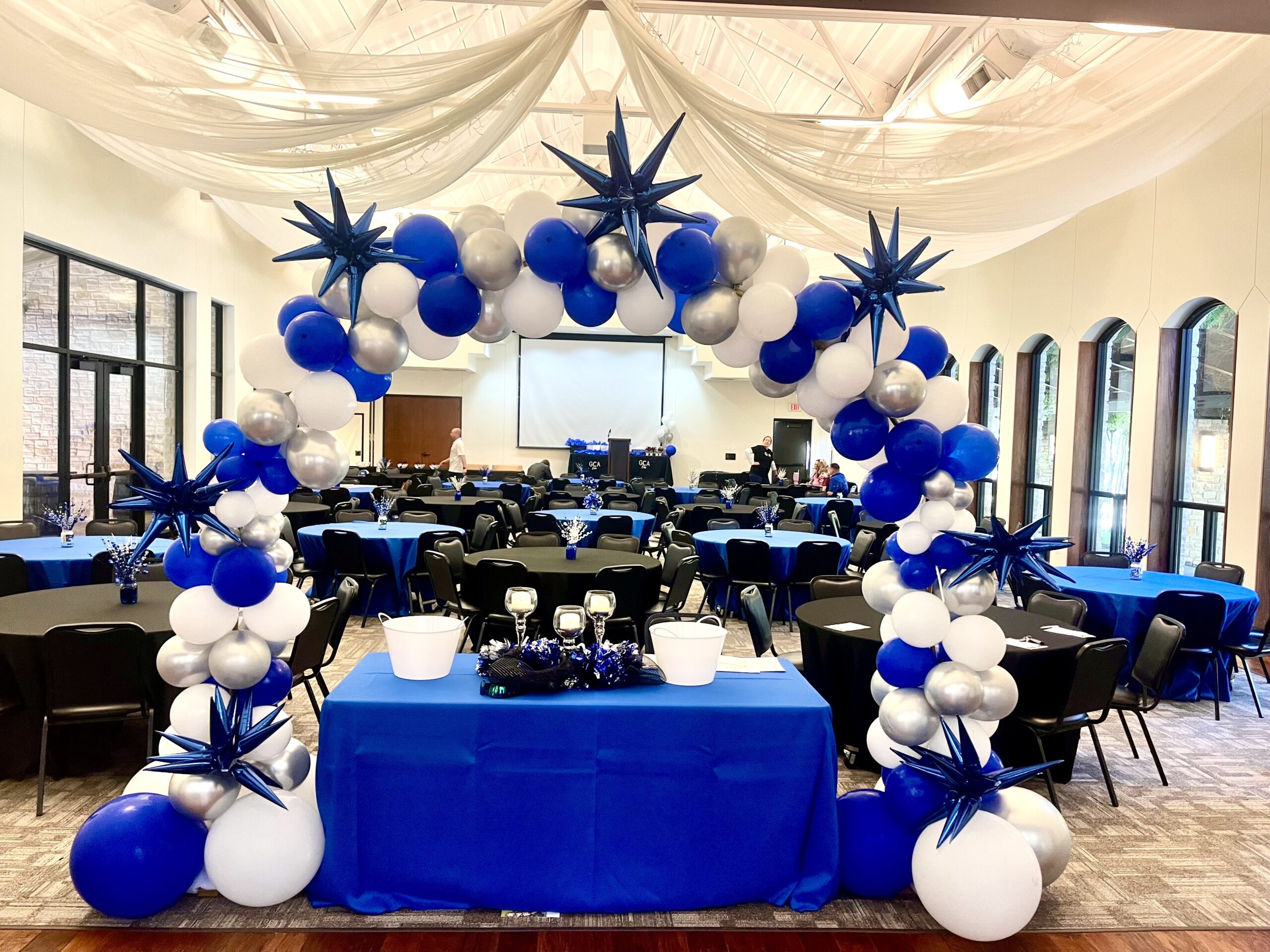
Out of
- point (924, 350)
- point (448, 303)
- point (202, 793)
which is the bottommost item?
point (202, 793)

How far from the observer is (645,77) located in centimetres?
450

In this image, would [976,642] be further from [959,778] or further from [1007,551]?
[959,778]

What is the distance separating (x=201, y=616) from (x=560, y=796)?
4.60ft

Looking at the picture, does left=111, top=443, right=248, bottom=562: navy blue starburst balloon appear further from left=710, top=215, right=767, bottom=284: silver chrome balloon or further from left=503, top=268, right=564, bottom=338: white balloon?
left=710, top=215, right=767, bottom=284: silver chrome balloon

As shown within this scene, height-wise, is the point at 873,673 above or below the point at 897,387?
below

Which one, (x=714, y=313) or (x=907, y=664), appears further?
(x=907, y=664)

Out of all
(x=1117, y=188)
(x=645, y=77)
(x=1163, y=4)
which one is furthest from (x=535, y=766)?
(x=1117, y=188)

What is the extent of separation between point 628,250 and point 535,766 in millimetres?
1824

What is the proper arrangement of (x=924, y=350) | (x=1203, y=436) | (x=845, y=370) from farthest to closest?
1. (x=1203, y=436)
2. (x=924, y=350)
3. (x=845, y=370)

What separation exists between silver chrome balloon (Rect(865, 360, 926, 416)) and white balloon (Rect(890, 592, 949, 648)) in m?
0.68

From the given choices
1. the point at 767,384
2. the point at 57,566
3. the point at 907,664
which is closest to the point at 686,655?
the point at 907,664

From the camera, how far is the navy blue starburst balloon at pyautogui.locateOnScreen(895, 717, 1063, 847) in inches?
122

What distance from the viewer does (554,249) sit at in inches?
125

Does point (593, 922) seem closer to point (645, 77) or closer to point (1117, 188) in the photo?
point (645, 77)
